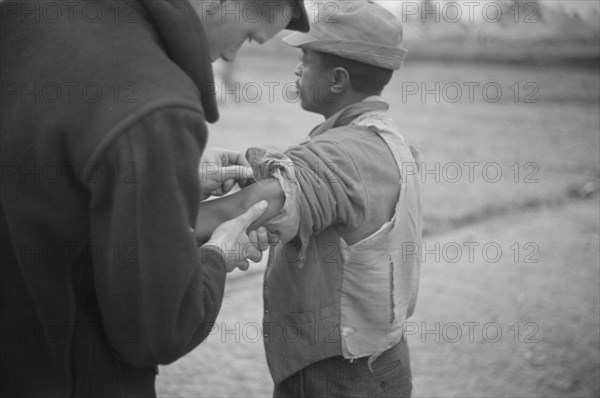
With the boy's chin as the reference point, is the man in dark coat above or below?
above

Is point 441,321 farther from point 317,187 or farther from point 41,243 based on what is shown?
point 41,243

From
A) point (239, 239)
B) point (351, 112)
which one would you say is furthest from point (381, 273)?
point (239, 239)

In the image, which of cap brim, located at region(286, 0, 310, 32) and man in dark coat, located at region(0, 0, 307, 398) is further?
cap brim, located at region(286, 0, 310, 32)

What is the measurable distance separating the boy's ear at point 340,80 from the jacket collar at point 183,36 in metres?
1.19

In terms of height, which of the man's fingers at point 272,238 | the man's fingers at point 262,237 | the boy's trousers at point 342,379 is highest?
the man's fingers at point 262,237

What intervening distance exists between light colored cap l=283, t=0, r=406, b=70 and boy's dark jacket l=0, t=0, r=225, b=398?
1139 mm

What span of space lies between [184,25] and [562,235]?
619 centimetres

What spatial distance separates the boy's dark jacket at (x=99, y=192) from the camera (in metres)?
1.30

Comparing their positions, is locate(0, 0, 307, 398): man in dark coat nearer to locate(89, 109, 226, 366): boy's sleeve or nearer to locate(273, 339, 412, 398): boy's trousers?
locate(89, 109, 226, 366): boy's sleeve

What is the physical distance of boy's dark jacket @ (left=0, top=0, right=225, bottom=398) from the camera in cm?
130

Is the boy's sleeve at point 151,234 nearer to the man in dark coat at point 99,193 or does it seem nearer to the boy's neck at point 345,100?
the man in dark coat at point 99,193

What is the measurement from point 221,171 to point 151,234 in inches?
33.3

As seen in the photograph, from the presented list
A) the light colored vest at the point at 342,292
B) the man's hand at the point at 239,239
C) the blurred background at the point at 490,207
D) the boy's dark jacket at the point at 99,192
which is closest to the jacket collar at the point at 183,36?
the boy's dark jacket at the point at 99,192

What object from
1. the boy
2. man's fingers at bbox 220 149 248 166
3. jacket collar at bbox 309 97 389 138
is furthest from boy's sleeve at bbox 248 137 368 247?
jacket collar at bbox 309 97 389 138
